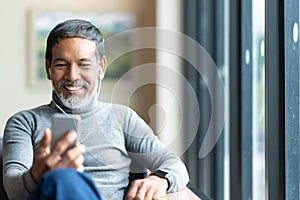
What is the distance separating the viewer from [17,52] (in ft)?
13.1

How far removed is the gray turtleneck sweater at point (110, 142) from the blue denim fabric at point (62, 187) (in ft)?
2.03

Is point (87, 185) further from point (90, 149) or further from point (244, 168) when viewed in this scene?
point (244, 168)

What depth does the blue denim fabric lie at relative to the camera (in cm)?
116

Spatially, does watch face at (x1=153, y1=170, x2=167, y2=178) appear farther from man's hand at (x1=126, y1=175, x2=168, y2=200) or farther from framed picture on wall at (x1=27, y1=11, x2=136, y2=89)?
framed picture on wall at (x1=27, y1=11, x2=136, y2=89)

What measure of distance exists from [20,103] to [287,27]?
2.32 meters

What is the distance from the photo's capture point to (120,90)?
274 cm

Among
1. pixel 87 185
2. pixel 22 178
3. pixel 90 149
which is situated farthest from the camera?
pixel 90 149

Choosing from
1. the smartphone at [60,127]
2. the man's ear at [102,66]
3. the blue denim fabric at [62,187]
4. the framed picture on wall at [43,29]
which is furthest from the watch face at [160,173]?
the framed picture on wall at [43,29]

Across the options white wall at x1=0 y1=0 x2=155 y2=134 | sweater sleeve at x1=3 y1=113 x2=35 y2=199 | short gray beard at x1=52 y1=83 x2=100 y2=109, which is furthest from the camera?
white wall at x1=0 y1=0 x2=155 y2=134

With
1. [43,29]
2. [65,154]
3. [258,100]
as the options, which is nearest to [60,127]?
[65,154]

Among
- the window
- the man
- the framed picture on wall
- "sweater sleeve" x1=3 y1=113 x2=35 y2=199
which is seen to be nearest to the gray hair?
the man

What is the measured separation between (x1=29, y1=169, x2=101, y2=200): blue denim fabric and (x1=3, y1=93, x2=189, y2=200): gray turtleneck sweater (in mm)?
618

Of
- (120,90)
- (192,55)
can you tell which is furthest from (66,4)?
(120,90)

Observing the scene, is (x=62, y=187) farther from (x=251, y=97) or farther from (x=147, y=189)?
(x=251, y=97)
